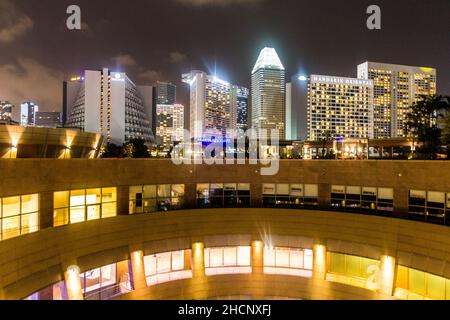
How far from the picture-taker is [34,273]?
17000mm

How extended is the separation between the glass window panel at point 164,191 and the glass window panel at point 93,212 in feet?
16.0

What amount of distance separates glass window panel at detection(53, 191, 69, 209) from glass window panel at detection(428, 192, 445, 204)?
2462 centimetres

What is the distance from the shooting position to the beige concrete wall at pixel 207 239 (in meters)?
17.0

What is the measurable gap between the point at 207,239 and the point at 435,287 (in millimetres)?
16391

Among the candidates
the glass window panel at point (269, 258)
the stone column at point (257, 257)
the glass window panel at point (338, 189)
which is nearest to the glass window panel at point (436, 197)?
the glass window panel at point (338, 189)

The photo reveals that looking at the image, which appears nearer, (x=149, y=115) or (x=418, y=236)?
(x=418, y=236)

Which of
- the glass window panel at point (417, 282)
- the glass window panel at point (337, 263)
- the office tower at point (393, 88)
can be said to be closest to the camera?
the glass window panel at point (417, 282)

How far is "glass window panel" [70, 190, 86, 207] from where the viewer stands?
20030 mm

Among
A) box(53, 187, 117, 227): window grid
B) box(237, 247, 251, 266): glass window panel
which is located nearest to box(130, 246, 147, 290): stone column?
box(53, 187, 117, 227): window grid

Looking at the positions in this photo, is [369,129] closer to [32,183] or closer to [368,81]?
[368,81]

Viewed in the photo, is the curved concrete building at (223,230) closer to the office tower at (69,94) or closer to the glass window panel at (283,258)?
the glass window panel at (283,258)

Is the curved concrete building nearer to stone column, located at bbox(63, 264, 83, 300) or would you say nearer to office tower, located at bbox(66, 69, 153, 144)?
stone column, located at bbox(63, 264, 83, 300)
